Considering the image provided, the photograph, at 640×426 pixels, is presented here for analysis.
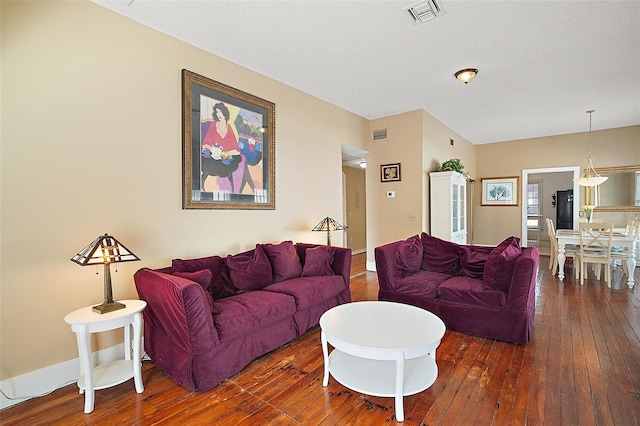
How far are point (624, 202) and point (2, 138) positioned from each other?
950 cm

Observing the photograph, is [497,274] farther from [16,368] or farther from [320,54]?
[16,368]

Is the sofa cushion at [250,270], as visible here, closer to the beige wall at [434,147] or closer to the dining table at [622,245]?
the beige wall at [434,147]

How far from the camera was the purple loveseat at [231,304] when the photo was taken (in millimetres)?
2105

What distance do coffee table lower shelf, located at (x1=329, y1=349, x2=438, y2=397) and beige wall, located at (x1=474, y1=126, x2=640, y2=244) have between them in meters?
6.75

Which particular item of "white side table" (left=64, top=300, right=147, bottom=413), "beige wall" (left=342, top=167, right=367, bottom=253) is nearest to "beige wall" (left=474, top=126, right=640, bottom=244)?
"beige wall" (left=342, top=167, right=367, bottom=253)

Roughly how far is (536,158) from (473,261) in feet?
18.1

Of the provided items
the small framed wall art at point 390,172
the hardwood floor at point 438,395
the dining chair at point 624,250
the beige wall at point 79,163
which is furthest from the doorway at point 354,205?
the hardwood floor at point 438,395

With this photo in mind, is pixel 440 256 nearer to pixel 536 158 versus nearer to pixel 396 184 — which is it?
pixel 396 184

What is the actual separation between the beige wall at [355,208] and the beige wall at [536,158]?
9.87 ft

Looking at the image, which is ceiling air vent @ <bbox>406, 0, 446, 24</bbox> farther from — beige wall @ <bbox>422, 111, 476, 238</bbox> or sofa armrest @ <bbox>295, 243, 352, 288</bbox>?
beige wall @ <bbox>422, 111, 476, 238</bbox>

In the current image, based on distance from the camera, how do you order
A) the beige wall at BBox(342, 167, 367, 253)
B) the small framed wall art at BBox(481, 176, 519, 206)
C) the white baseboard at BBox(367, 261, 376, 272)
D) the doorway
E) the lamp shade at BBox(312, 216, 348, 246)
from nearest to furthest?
the lamp shade at BBox(312, 216, 348, 246) < the white baseboard at BBox(367, 261, 376, 272) < the small framed wall art at BBox(481, 176, 519, 206) < the doorway < the beige wall at BBox(342, 167, 367, 253)

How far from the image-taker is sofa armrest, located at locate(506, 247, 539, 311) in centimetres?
273

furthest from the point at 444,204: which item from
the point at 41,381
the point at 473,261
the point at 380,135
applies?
the point at 41,381

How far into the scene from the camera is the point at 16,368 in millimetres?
2080
